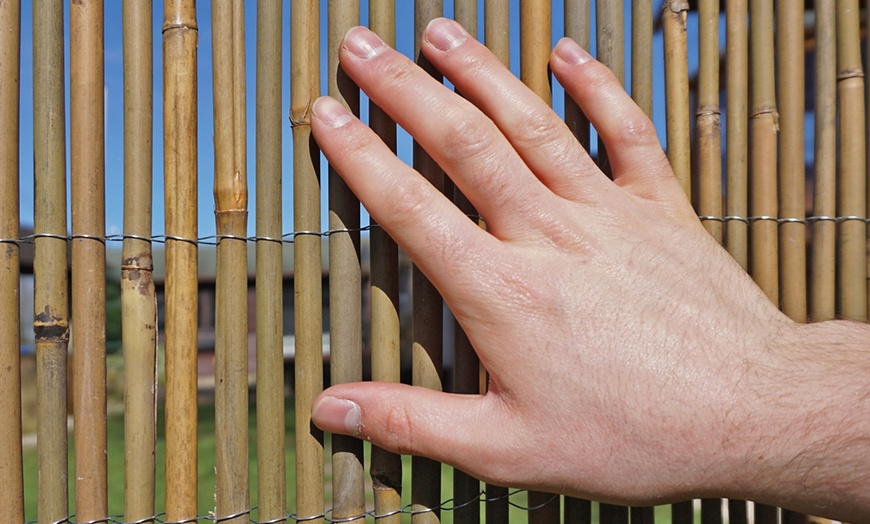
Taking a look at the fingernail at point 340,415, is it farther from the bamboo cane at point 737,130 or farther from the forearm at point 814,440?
the bamboo cane at point 737,130

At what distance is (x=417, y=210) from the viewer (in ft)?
2.53

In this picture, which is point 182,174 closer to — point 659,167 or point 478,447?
point 478,447

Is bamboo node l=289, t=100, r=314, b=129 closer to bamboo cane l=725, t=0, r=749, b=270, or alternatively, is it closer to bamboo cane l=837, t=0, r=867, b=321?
bamboo cane l=725, t=0, r=749, b=270

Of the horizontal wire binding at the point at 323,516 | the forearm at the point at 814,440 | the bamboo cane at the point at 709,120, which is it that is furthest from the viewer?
the bamboo cane at the point at 709,120

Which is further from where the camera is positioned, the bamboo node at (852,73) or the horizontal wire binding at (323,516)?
the bamboo node at (852,73)

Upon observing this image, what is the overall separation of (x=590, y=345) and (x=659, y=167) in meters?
0.27

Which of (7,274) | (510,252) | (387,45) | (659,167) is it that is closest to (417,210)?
(510,252)

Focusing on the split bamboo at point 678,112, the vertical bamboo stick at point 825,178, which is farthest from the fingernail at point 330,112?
the vertical bamboo stick at point 825,178

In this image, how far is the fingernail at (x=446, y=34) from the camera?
81cm

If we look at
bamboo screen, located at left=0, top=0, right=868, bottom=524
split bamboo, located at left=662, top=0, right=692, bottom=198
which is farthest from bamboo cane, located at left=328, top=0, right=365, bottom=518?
split bamboo, located at left=662, top=0, right=692, bottom=198

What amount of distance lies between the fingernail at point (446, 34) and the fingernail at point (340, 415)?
0.46m

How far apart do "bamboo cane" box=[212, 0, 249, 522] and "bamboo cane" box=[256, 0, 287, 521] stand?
0.02 meters

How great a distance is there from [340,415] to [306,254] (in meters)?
0.21

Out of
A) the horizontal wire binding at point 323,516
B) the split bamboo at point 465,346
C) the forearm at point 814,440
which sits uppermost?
the split bamboo at point 465,346
